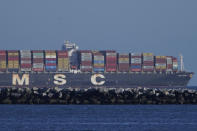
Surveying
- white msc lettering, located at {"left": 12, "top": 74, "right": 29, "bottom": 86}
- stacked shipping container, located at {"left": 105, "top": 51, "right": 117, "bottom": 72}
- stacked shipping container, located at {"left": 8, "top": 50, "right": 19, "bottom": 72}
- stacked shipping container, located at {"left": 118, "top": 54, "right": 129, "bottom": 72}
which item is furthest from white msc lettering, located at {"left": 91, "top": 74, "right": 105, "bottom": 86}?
stacked shipping container, located at {"left": 8, "top": 50, "right": 19, "bottom": 72}

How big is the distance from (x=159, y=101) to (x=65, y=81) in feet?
166

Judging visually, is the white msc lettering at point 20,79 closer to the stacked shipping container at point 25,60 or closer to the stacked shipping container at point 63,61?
the stacked shipping container at point 25,60

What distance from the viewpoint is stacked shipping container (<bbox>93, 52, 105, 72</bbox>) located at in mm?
92287

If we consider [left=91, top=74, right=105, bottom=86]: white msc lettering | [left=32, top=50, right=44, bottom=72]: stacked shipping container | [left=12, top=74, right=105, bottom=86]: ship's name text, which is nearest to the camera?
[left=32, top=50, right=44, bottom=72]: stacked shipping container
